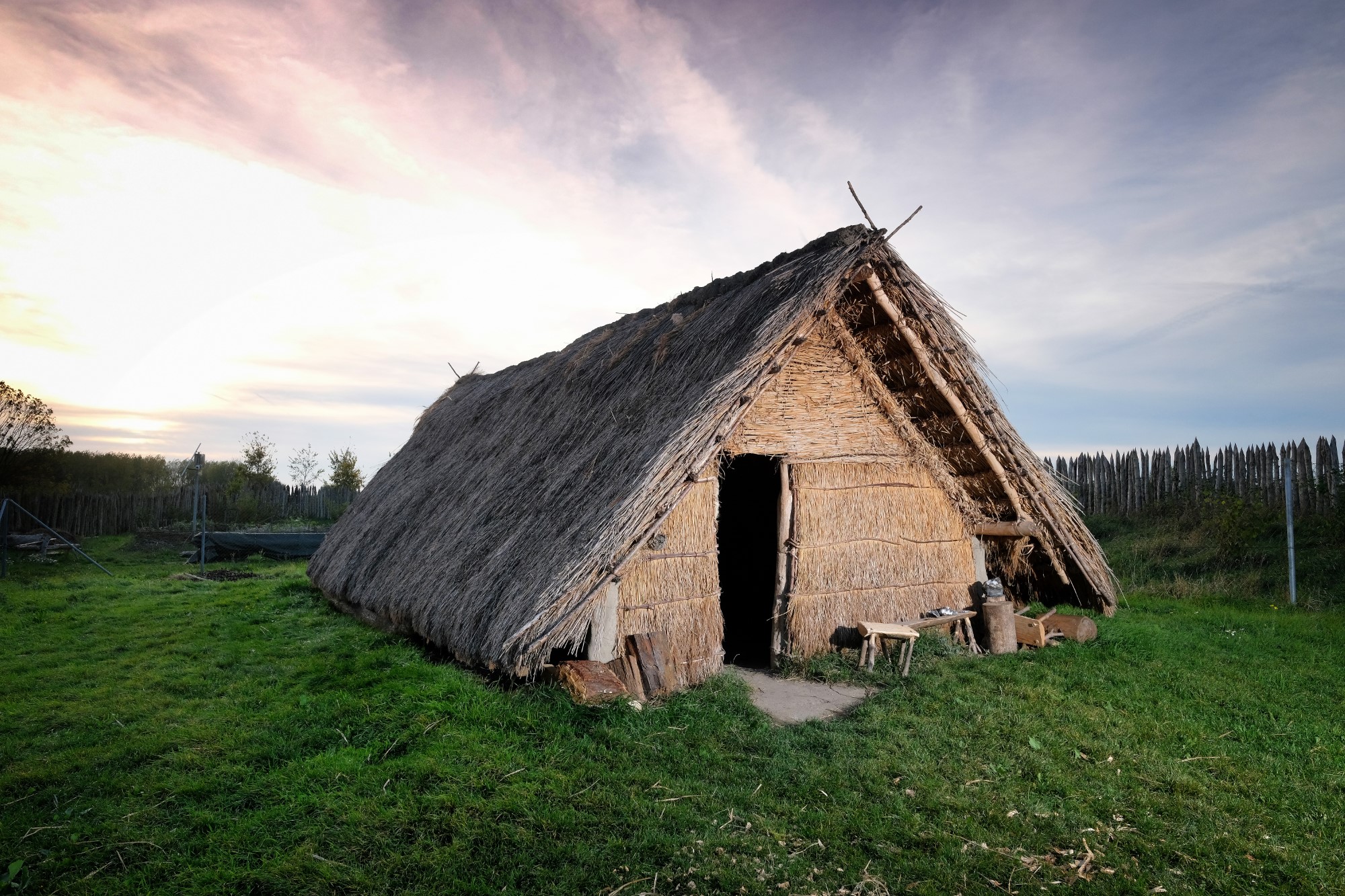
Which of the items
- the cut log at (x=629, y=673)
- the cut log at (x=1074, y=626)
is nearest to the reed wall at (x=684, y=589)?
the cut log at (x=629, y=673)

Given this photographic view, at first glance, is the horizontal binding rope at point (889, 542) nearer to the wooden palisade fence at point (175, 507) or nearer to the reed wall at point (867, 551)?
the reed wall at point (867, 551)

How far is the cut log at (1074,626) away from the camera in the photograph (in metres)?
8.16

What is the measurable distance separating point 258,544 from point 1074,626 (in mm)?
18379

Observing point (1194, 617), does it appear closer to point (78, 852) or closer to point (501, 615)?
point (501, 615)

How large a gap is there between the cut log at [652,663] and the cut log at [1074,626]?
16.2ft

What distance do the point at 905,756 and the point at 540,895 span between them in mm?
2811

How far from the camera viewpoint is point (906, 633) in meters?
7.04

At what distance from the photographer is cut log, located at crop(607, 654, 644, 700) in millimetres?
6035

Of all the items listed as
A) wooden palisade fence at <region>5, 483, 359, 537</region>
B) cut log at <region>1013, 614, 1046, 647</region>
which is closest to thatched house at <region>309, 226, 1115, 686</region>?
cut log at <region>1013, 614, 1046, 647</region>

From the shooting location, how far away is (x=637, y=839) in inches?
156

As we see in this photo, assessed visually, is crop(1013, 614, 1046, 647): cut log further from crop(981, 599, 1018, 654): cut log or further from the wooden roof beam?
the wooden roof beam

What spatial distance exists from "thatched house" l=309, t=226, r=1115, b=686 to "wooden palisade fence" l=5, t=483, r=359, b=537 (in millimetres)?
15292

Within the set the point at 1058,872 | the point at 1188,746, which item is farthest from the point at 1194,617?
the point at 1058,872

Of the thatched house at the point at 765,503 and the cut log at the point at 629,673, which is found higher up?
the thatched house at the point at 765,503
